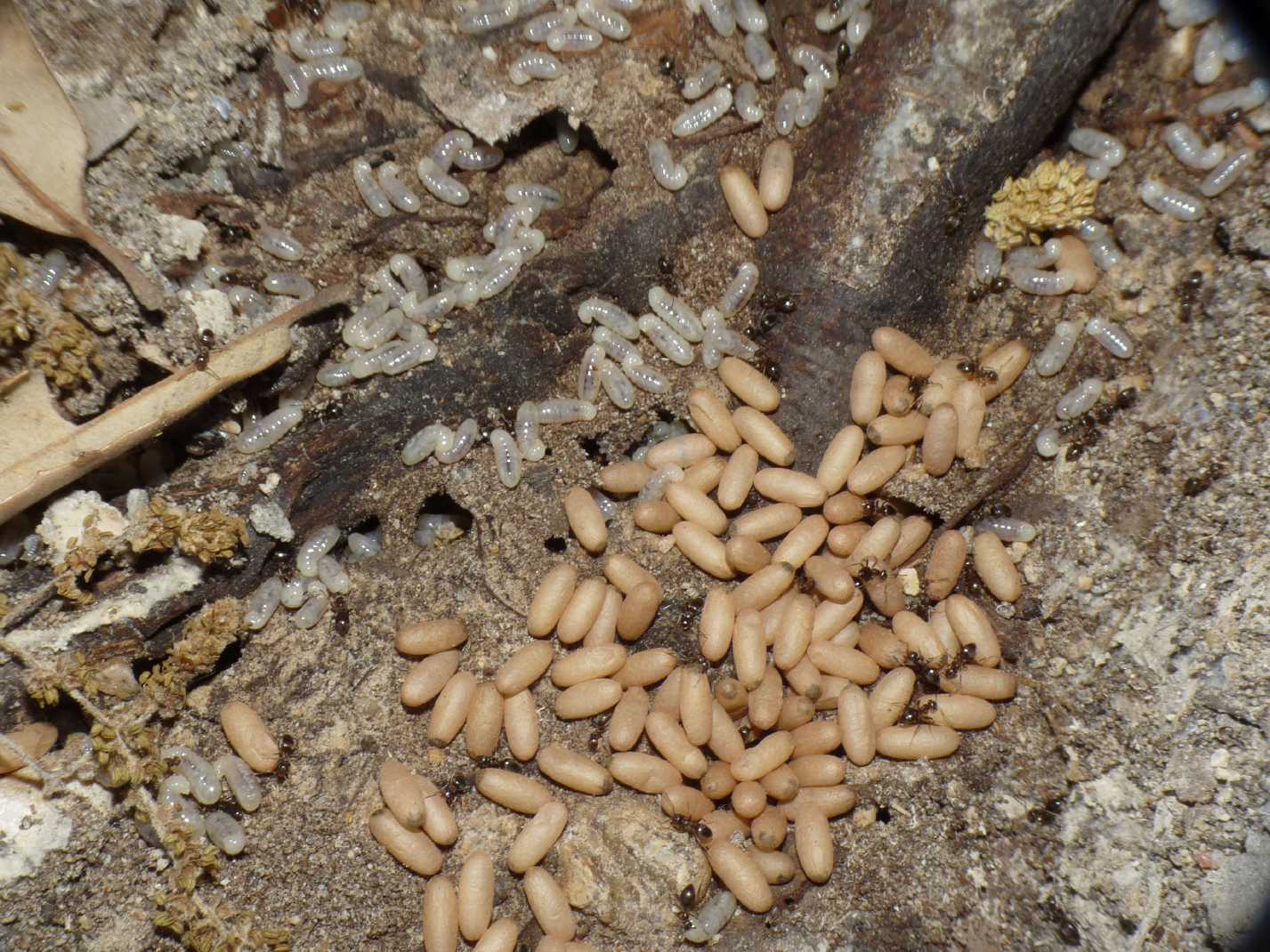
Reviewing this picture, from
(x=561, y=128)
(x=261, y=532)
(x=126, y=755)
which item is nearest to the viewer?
(x=126, y=755)

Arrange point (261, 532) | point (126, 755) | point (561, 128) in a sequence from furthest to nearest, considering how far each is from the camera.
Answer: point (561, 128) < point (261, 532) < point (126, 755)

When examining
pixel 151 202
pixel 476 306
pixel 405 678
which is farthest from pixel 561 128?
pixel 405 678

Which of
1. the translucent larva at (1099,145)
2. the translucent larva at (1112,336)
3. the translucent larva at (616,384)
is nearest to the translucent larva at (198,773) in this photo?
the translucent larva at (616,384)

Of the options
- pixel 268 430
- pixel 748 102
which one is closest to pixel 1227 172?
pixel 748 102

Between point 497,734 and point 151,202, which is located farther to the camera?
point 497,734

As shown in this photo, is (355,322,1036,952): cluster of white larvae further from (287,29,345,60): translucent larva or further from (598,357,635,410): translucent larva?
(287,29,345,60): translucent larva

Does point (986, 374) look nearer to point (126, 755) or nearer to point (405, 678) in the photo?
point (405, 678)

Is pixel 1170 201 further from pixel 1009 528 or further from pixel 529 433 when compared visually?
pixel 529 433
